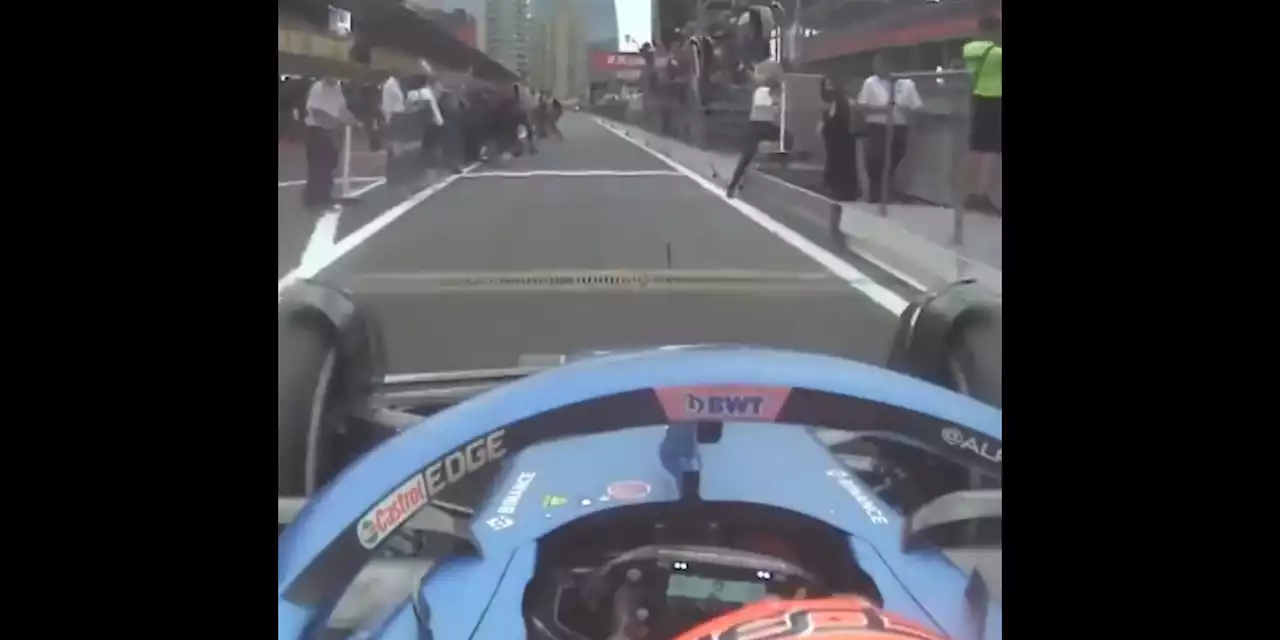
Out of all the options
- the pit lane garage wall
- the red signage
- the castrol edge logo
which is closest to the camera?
the castrol edge logo

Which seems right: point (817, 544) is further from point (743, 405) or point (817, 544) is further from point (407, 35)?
point (407, 35)

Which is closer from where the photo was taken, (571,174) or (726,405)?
(726,405)

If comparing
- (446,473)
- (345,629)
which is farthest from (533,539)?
(345,629)

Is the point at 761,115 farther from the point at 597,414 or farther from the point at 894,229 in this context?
the point at 597,414

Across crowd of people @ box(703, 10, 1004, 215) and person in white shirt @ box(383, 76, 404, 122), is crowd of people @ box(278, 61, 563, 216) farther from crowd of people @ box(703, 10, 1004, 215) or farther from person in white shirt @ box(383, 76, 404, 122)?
crowd of people @ box(703, 10, 1004, 215)

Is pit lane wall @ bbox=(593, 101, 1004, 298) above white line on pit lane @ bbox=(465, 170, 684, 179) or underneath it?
underneath

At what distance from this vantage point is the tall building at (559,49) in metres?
1.97

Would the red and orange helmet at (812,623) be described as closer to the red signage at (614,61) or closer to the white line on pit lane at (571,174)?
the white line on pit lane at (571,174)

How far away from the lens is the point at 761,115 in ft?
6.54

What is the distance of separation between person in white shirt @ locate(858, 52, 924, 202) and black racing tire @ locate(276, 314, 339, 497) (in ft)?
2.83

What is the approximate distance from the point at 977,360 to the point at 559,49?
0.81 m

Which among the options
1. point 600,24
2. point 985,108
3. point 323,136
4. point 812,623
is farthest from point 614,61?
point 812,623

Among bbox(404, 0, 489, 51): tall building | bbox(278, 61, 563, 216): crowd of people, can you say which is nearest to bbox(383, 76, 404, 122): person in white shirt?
bbox(278, 61, 563, 216): crowd of people

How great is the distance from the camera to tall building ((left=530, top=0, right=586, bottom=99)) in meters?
1.97
